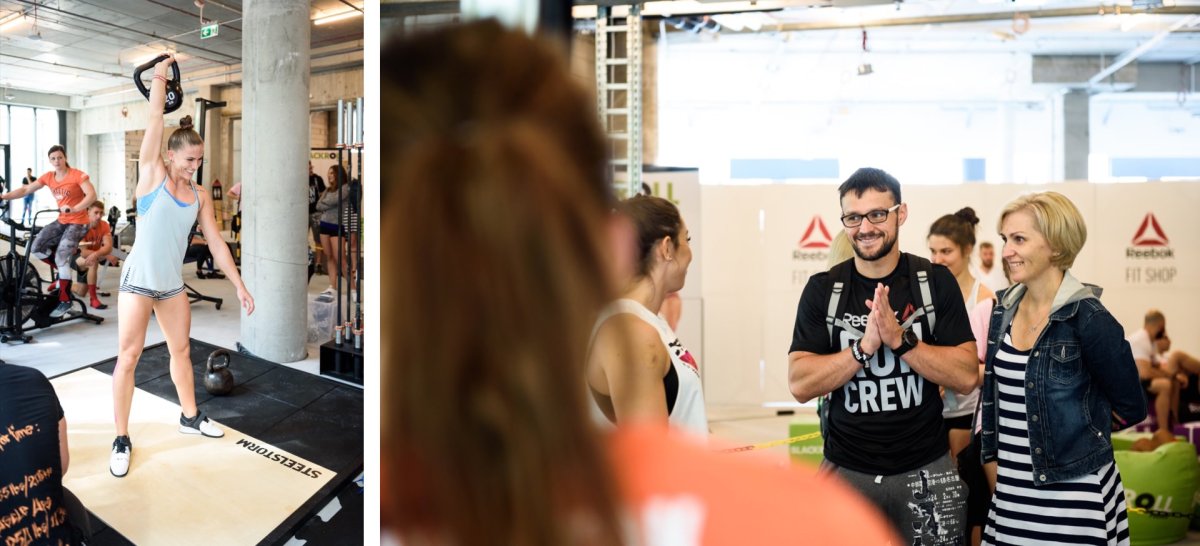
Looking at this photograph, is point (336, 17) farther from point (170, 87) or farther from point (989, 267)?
point (989, 267)

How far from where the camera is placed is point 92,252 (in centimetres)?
152

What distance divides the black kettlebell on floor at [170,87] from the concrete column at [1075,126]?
39.9 feet

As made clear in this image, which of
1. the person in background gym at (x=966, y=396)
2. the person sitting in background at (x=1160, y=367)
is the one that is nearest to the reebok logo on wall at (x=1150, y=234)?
the person sitting in background at (x=1160, y=367)

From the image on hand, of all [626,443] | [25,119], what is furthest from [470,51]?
[25,119]

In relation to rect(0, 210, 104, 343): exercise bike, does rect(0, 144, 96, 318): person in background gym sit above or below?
above

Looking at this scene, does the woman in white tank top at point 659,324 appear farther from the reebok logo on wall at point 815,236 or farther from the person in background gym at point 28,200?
the reebok logo on wall at point 815,236

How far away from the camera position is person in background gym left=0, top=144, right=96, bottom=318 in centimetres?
149

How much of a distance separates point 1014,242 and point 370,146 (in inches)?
71.7

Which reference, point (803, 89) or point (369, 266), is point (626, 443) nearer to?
point (369, 266)

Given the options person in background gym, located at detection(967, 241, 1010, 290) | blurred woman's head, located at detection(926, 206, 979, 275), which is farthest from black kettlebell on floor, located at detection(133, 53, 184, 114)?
person in background gym, located at detection(967, 241, 1010, 290)

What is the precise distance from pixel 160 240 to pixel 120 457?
1.45 feet

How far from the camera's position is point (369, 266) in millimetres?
1713

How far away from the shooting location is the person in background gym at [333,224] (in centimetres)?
A: 170

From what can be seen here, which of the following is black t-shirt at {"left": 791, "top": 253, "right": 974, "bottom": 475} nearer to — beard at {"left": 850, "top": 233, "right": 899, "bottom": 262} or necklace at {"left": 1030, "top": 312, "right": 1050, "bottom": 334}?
beard at {"left": 850, "top": 233, "right": 899, "bottom": 262}
